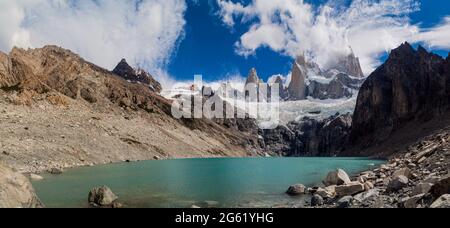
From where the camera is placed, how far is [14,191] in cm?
1967

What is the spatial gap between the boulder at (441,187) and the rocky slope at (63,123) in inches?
2440

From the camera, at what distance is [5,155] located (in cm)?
7112

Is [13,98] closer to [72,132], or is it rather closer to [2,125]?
[72,132]

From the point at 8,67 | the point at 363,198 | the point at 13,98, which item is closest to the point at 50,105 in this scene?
the point at 13,98

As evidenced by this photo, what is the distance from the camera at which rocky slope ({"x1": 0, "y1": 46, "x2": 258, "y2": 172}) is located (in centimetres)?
8683

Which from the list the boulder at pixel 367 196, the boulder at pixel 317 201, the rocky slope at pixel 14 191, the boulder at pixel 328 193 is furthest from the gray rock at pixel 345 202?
the rocky slope at pixel 14 191

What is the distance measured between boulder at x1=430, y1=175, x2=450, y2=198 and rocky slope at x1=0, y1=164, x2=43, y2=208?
18.9 meters

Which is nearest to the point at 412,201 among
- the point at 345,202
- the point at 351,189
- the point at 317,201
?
the point at 345,202

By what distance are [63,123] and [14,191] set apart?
107m

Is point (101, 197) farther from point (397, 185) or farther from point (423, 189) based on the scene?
point (423, 189)

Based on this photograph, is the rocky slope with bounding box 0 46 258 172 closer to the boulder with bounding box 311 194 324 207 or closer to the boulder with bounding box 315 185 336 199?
the boulder with bounding box 315 185 336 199

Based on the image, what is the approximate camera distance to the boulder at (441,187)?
763 inches

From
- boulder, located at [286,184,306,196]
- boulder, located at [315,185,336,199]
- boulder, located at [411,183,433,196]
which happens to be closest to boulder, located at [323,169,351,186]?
boulder, located at [286,184,306,196]

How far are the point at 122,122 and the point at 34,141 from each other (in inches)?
3013
